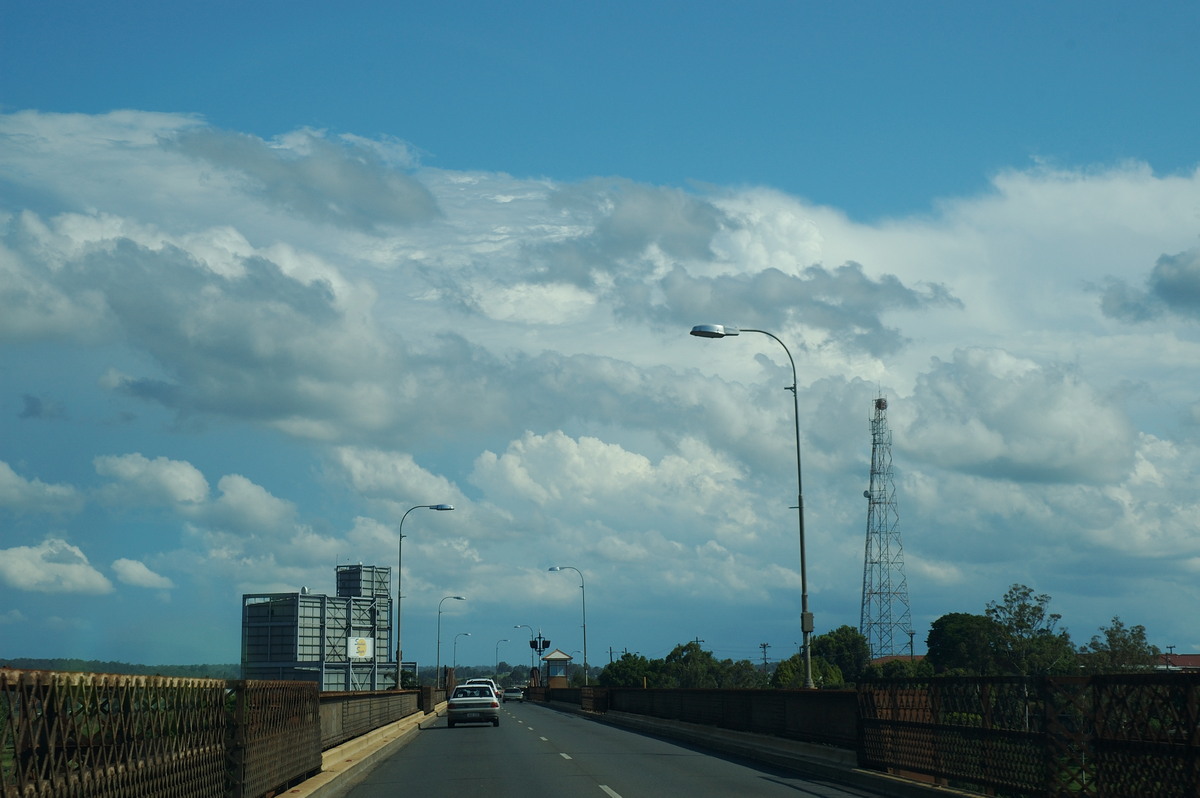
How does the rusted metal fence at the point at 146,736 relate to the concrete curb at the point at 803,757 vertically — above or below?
above

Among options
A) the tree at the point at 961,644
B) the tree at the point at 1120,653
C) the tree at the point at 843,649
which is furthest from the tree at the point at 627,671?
the tree at the point at 1120,653

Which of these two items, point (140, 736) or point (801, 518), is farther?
point (801, 518)

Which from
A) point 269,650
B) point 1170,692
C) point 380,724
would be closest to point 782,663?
point 269,650

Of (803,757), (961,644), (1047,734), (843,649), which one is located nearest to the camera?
(1047,734)

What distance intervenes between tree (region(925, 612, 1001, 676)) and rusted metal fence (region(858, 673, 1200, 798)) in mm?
83559

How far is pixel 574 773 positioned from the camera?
20922 mm

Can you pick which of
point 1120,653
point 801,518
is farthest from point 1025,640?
point 801,518

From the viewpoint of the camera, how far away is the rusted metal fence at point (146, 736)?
7.55 metres

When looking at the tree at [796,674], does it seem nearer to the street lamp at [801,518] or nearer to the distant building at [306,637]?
the distant building at [306,637]

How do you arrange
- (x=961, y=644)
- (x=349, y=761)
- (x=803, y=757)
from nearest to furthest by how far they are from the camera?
1. (x=803, y=757)
2. (x=349, y=761)
3. (x=961, y=644)

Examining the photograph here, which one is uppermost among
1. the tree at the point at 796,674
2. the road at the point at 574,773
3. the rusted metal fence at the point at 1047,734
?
the rusted metal fence at the point at 1047,734

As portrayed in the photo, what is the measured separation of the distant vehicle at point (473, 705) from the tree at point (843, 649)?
11599cm

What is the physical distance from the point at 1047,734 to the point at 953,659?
366ft

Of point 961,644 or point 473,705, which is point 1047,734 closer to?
point 473,705
